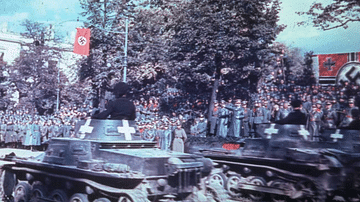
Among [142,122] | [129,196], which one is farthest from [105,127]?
[142,122]

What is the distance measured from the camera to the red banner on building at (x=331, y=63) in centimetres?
1099

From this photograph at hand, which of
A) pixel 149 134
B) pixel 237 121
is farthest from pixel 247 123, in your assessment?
pixel 149 134

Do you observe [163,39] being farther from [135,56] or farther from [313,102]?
[313,102]

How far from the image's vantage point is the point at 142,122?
1936 cm

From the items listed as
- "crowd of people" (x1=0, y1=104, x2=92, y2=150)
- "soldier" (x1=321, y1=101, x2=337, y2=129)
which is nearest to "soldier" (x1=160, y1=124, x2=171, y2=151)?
"crowd of people" (x1=0, y1=104, x2=92, y2=150)

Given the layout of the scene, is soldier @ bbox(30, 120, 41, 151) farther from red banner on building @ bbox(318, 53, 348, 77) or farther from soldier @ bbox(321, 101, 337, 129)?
red banner on building @ bbox(318, 53, 348, 77)

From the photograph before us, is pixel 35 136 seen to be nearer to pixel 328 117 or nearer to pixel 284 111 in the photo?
pixel 284 111

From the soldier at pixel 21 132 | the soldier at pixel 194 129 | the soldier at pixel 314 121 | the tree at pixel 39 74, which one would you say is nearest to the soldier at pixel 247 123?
the soldier at pixel 194 129

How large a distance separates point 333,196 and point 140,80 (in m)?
16.6

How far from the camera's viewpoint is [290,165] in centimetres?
900

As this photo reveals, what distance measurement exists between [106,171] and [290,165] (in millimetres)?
4631

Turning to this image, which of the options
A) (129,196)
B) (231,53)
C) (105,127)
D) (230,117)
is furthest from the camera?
(231,53)

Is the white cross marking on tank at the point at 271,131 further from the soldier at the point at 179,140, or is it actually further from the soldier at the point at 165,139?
the soldier at the point at 165,139

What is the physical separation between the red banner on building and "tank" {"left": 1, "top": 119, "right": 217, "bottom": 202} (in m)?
5.64
